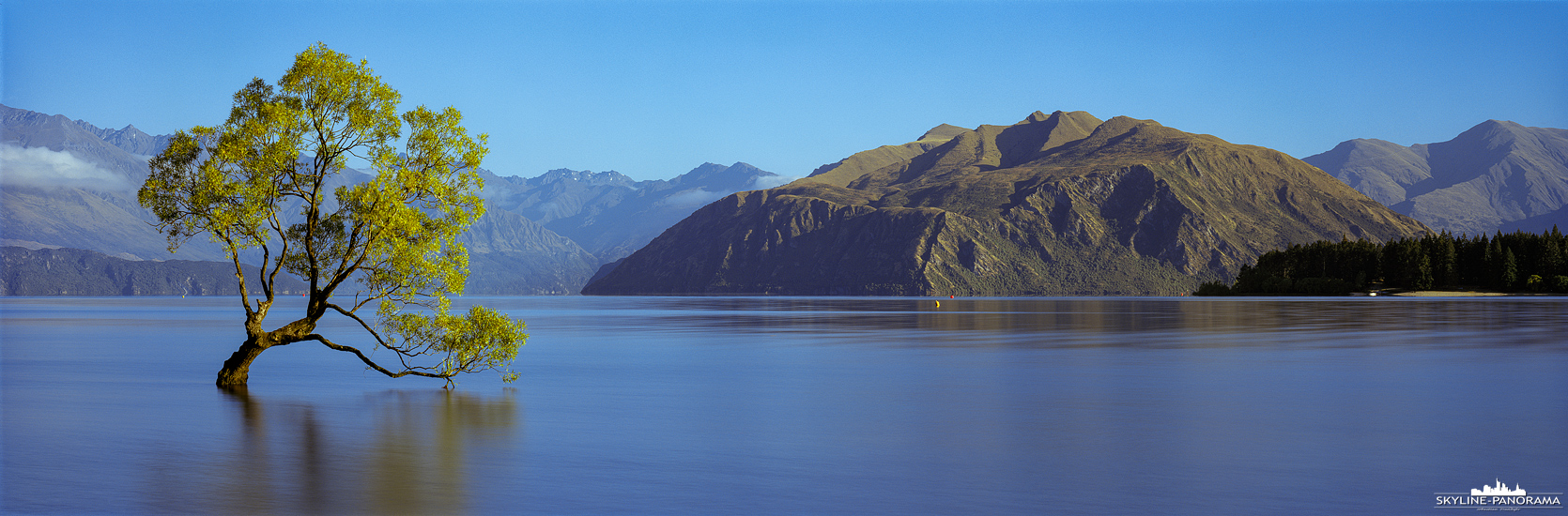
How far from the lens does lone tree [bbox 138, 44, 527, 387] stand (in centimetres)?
3575

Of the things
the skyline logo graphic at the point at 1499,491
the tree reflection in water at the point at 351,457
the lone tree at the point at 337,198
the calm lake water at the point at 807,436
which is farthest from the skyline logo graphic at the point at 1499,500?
the lone tree at the point at 337,198

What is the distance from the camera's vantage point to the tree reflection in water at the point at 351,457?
716 inches

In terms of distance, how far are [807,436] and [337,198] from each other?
2078cm

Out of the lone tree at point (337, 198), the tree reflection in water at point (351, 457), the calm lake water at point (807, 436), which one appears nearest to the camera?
the tree reflection in water at point (351, 457)

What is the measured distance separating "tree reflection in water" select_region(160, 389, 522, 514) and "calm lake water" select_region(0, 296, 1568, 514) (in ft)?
0.33

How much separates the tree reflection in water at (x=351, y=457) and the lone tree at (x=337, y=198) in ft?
13.7

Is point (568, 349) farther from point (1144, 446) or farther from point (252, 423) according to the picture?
point (1144, 446)

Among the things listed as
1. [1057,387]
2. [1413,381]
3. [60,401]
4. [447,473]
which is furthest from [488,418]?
[1413,381]

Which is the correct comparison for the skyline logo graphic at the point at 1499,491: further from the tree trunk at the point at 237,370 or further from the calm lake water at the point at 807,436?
the tree trunk at the point at 237,370

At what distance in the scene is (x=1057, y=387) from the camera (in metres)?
36.8

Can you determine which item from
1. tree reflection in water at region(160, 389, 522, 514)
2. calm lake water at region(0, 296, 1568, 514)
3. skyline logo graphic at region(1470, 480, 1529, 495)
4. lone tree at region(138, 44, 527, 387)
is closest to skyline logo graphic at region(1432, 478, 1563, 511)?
skyline logo graphic at region(1470, 480, 1529, 495)

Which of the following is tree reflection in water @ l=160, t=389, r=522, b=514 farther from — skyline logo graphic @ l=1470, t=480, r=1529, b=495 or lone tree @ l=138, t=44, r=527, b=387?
skyline logo graphic @ l=1470, t=480, r=1529, b=495

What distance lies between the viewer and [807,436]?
25.5m

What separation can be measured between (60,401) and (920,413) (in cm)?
2781
